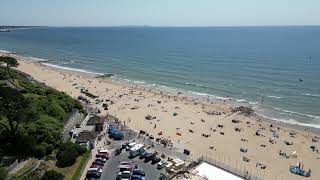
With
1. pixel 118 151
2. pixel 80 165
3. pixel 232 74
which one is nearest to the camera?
pixel 80 165

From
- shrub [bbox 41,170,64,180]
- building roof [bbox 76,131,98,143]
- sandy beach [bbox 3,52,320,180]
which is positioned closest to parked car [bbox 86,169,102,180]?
shrub [bbox 41,170,64,180]

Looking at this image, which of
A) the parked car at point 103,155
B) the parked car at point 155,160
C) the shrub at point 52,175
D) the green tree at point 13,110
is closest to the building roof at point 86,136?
the parked car at point 103,155

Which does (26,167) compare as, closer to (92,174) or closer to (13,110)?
(92,174)

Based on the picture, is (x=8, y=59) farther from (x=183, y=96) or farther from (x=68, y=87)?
(x=183, y=96)

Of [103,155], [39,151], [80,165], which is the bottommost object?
[103,155]

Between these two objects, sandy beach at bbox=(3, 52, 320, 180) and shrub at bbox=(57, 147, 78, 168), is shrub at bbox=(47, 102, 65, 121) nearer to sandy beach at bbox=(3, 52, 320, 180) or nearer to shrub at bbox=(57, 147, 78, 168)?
shrub at bbox=(57, 147, 78, 168)

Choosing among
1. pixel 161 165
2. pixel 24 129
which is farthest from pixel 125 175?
pixel 24 129

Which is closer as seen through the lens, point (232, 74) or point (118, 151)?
point (118, 151)
